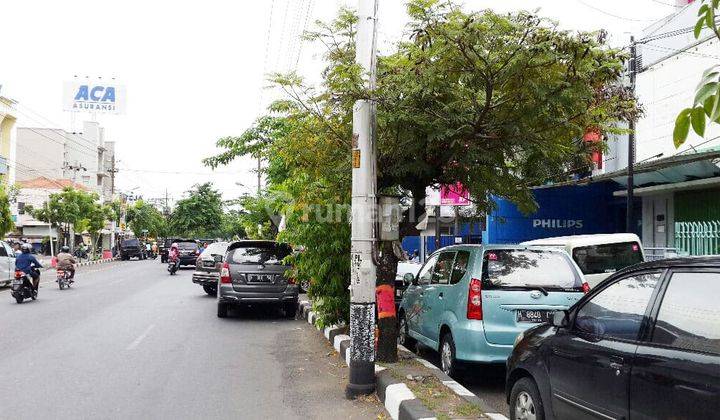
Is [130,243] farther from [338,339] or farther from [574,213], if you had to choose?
[338,339]

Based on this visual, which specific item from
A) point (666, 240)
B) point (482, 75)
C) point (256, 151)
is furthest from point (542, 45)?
point (256, 151)

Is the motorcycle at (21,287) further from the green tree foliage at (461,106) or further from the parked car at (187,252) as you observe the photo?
the parked car at (187,252)

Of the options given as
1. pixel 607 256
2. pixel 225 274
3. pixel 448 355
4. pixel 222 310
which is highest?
pixel 607 256

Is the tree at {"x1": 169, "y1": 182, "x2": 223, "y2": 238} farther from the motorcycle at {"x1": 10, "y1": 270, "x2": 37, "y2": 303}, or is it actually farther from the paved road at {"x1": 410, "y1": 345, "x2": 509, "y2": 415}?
the paved road at {"x1": 410, "y1": 345, "x2": 509, "y2": 415}

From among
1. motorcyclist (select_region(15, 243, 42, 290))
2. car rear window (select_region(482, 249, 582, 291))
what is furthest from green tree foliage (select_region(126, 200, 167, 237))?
car rear window (select_region(482, 249, 582, 291))

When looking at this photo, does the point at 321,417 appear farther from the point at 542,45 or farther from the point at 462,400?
the point at 542,45

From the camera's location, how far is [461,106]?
627 centimetres

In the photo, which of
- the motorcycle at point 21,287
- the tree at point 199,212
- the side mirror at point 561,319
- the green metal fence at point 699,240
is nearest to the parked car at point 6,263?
the motorcycle at point 21,287

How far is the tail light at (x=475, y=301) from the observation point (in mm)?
6512

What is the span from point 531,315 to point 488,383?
122 centimetres

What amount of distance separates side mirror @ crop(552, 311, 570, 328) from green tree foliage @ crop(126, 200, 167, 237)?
224 ft

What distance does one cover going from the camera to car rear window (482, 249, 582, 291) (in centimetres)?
664

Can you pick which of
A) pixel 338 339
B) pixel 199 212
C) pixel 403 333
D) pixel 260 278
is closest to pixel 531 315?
pixel 403 333

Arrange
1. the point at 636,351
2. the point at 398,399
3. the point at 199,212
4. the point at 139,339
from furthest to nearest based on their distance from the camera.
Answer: the point at 199,212, the point at 139,339, the point at 398,399, the point at 636,351
